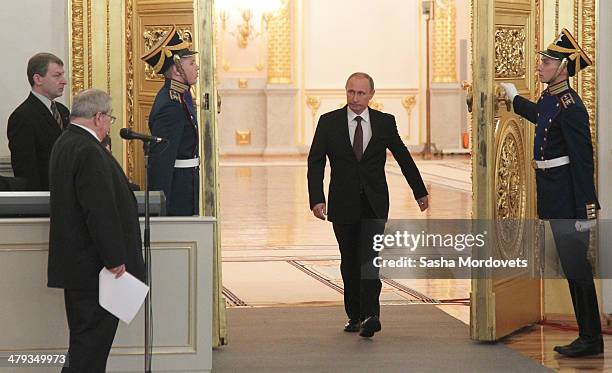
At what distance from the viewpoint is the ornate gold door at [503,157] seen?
7316 mm

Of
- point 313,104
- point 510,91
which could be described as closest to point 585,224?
point 510,91

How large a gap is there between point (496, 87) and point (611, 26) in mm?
1058

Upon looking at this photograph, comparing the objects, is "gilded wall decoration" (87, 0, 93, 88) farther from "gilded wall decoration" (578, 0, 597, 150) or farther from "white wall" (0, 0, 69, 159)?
"gilded wall decoration" (578, 0, 597, 150)

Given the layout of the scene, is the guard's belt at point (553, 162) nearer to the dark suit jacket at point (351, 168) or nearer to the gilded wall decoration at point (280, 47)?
the dark suit jacket at point (351, 168)

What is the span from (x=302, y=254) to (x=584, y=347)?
14.9 ft

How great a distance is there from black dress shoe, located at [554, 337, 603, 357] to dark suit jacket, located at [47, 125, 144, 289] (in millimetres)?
2712

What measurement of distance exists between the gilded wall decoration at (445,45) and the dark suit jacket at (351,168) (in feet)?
51.9

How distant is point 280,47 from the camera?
2297 centimetres

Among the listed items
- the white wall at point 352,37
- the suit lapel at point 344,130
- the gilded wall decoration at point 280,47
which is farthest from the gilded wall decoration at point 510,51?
the white wall at point 352,37

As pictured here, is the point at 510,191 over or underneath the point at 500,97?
underneath

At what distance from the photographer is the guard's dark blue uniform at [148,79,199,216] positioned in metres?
6.82

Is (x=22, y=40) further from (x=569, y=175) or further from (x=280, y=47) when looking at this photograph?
(x=280, y=47)

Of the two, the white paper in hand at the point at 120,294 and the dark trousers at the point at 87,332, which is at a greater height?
the white paper in hand at the point at 120,294

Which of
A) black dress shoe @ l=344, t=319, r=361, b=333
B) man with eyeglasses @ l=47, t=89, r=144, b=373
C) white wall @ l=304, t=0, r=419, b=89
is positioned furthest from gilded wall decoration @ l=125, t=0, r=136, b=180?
white wall @ l=304, t=0, r=419, b=89
